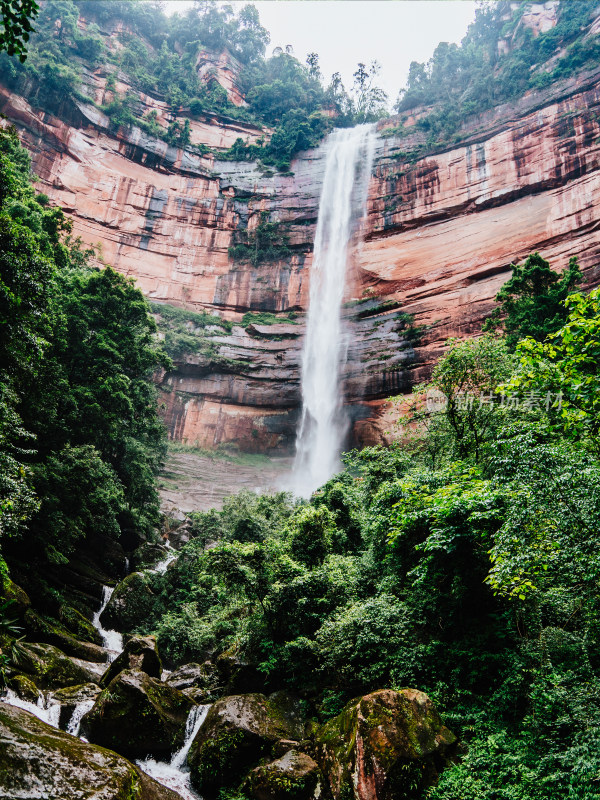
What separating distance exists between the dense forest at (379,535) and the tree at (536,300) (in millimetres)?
65

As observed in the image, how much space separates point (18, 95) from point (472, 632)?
36234 millimetres

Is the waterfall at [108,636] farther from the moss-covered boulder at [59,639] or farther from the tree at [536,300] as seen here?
the tree at [536,300]

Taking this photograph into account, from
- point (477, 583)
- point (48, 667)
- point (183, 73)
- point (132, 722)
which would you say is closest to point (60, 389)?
point (48, 667)

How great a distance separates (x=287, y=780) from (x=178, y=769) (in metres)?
2.68

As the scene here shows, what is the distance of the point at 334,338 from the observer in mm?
30000

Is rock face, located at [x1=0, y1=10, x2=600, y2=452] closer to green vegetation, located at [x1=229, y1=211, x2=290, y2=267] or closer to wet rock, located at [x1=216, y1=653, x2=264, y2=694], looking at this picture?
green vegetation, located at [x1=229, y1=211, x2=290, y2=267]

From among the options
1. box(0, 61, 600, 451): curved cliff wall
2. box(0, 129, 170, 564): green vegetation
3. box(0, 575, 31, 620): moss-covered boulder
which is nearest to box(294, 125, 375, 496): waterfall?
box(0, 61, 600, 451): curved cliff wall

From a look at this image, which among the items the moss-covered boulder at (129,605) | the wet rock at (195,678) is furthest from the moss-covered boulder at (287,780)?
the moss-covered boulder at (129,605)

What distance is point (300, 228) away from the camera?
34.2 m

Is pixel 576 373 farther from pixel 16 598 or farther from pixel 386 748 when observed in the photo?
pixel 16 598

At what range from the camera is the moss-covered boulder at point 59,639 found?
985cm

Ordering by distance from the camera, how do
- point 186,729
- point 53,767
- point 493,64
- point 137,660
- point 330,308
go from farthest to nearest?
point 493,64 < point 330,308 < point 137,660 < point 186,729 < point 53,767

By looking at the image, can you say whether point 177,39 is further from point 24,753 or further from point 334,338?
point 24,753

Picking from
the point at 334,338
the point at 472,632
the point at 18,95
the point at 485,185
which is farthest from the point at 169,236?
the point at 472,632
